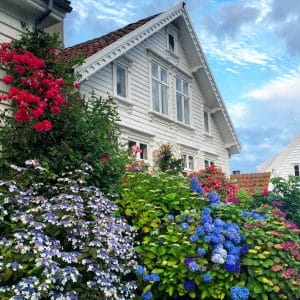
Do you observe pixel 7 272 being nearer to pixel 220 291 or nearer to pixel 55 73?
pixel 220 291

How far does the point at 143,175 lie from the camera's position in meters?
8.05

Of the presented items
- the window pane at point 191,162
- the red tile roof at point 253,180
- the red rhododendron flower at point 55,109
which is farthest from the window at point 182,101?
the red rhododendron flower at point 55,109

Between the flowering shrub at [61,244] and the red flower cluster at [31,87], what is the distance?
1.03 metres

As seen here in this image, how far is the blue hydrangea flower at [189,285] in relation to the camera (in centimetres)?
579

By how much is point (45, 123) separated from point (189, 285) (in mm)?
3193

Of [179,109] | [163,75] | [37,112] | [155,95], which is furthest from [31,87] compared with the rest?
[179,109]

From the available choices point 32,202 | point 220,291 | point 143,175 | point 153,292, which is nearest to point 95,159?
point 143,175

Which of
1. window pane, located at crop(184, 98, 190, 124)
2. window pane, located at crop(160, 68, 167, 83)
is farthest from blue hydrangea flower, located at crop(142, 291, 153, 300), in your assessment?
window pane, located at crop(184, 98, 190, 124)

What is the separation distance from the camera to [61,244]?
5.41 meters

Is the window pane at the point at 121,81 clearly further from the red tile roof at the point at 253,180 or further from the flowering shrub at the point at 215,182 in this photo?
the red tile roof at the point at 253,180

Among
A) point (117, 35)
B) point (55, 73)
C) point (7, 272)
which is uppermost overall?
point (117, 35)

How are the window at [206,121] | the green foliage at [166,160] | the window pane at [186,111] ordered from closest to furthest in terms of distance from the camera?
the green foliage at [166,160] < the window pane at [186,111] < the window at [206,121]

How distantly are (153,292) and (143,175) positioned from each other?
2.45 m

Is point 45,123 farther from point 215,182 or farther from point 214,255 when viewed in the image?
point 215,182
